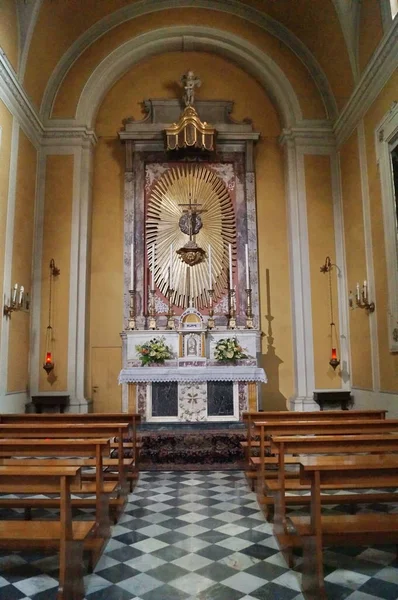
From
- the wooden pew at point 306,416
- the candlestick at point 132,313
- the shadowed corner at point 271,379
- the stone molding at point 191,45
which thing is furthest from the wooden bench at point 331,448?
the stone molding at point 191,45

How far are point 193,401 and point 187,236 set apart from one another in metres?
3.25

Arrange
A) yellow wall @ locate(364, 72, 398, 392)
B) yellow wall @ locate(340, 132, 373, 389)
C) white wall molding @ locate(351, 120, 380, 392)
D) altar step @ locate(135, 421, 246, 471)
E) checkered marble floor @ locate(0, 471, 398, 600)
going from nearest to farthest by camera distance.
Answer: checkered marble floor @ locate(0, 471, 398, 600), altar step @ locate(135, 421, 246, 471), yellow wall @ locate(364, 72, 398, 392), white wall molding @ locate(351, 120, 380, 392), yellow wall @ locate(340, 132, 373, 389)

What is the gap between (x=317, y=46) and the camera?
9.01m

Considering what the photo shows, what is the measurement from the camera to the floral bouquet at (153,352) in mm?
7663

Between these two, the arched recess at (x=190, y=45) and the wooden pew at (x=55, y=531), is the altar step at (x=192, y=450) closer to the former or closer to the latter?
the wooden pew at (x=55, y=531)

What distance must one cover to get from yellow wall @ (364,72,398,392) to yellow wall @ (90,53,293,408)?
6.98ft

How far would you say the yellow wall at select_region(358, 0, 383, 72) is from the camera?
7.23m

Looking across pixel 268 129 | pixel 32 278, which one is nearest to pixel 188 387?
pixel 32 278

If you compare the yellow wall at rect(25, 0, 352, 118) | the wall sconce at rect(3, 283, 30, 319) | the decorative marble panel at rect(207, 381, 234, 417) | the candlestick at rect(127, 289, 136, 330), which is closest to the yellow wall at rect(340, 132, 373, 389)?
the yellow wall at rect(25, 0, 352, 118)

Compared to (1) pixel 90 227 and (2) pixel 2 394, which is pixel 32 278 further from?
(2) pixel 2 394

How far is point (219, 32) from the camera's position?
9.44 m

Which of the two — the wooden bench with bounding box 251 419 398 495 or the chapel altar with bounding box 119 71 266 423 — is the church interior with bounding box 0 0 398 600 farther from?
the wooden bench with bounding box 251 419 398 495

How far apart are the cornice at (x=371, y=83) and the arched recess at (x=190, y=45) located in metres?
0.95

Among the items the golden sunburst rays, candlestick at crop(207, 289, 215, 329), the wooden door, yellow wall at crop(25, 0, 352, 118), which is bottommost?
the wooden door
